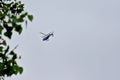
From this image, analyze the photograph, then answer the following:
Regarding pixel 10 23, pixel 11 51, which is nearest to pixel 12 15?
pixel 10 23

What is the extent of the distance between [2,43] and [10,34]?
2.27 ft

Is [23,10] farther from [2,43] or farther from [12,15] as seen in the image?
[2,43]

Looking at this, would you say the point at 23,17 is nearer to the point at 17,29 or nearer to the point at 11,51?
the point at 17,29

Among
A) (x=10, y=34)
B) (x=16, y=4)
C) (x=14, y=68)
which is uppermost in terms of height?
(x=16, y=4)

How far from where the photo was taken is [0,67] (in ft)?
42.3

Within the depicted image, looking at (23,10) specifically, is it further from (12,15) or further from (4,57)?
(4,57)

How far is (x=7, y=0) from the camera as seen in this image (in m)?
13.4

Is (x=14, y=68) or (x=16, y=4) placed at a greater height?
(x=16, y=4)

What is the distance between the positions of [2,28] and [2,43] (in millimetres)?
586

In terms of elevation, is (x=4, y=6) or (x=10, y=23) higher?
(x=4, y=6)

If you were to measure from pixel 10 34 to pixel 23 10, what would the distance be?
0.97 m

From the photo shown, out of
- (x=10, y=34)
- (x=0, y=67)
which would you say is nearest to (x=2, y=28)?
(x=10, y=34)

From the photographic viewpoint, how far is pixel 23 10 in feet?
42.8

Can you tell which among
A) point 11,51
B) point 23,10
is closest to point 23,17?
point 23,10
